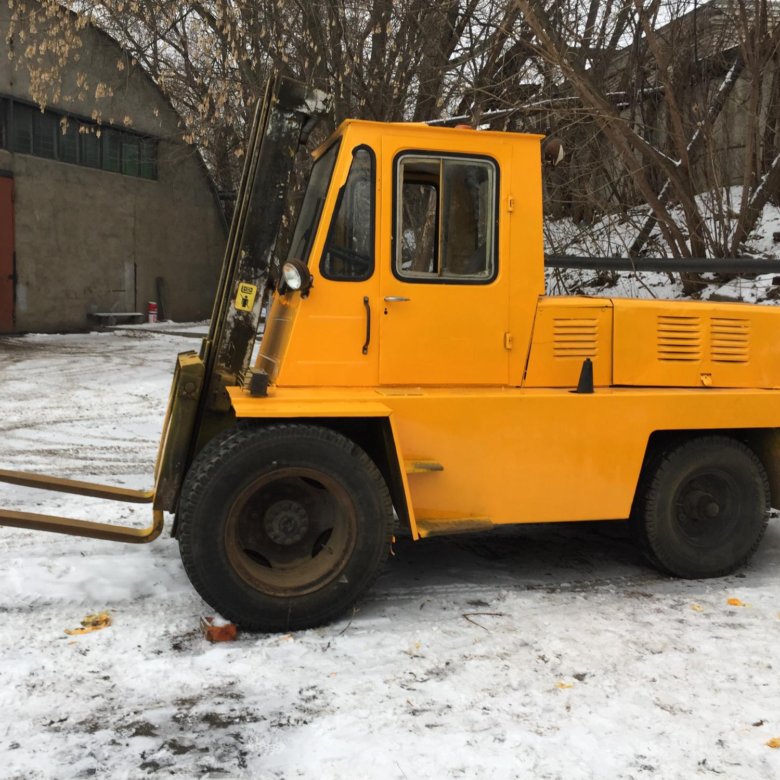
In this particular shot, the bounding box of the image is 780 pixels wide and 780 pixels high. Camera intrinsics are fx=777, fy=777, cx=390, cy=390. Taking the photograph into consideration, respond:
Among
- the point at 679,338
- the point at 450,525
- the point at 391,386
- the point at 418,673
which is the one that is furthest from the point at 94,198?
the point at 418,673

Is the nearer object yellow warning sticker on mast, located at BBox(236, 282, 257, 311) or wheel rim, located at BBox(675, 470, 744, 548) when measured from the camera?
yellow warning sticker on mast, located at BBox(236, 282, 257, 311)

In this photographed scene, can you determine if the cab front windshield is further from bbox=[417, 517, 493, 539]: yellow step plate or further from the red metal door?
the red metal door

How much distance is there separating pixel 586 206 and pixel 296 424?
8.70 metres

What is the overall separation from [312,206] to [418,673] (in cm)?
258

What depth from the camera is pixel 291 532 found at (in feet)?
13.1

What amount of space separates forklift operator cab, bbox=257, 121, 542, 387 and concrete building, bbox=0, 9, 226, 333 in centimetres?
1525

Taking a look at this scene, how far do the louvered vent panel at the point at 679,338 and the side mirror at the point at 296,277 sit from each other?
2.14 m

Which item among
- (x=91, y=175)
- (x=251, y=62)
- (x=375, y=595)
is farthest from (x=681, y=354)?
(x=91, y=175)

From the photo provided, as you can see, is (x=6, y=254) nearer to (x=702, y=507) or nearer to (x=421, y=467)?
(x=421, y=467)

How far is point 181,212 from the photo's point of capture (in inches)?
939

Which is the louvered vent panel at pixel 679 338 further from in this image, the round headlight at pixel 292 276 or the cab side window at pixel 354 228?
the round headlight at pixel 292 276

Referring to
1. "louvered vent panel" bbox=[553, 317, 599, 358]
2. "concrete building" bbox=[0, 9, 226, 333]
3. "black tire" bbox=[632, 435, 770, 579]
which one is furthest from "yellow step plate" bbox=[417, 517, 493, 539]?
"concrete building" bbox=[0, 9, 226, 333]

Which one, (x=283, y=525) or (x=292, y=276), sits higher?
(x=292, y=276)

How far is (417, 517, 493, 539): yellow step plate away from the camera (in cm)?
405
